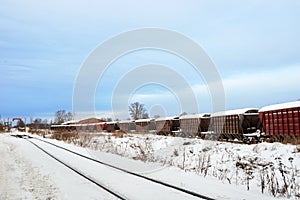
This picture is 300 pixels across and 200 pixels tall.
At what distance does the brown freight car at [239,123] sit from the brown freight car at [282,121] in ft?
4.88

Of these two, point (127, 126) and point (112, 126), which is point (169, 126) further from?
point (112, 126)

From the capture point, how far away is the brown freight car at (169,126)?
1566 inches

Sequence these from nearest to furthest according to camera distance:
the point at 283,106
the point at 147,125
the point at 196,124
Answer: the point at 283,106 < the point at 196,124 < the point at 147,125

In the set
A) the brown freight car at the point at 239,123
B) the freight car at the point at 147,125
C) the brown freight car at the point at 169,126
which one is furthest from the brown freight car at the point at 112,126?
the brown freight car at the point at 239,123

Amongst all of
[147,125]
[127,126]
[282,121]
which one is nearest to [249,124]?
[282,121]

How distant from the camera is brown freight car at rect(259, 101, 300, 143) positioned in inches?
799

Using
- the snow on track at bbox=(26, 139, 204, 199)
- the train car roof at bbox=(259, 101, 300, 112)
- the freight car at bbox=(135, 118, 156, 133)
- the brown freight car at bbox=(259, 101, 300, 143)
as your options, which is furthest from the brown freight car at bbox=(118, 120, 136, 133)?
the snow on track at bbox=(26, 139, 204, 199)

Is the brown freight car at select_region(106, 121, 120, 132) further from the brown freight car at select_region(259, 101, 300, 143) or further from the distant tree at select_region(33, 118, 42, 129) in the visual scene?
the distant tree at select_region(33, 118, 42, 129)

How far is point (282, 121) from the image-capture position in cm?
2178

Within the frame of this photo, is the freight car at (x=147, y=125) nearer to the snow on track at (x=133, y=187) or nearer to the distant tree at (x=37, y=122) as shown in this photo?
the snow on track at (x=133, y=187)

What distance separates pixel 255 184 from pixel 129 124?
46.0 meters

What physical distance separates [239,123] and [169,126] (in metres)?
15.7

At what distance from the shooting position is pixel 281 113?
2206cm

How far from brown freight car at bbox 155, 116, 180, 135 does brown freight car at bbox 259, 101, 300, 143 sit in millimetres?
15909
